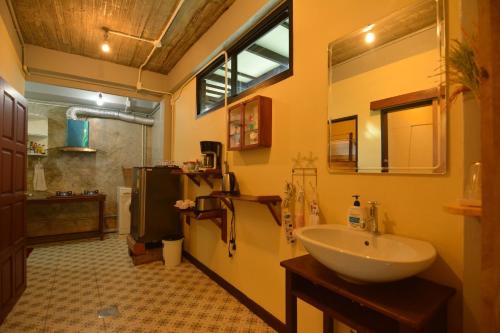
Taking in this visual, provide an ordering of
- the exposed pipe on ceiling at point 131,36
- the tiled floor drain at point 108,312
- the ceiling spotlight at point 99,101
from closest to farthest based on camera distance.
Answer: the tiled floor drain at point 108,312 < the exposed pipe on ceiling at point 131,36 < the ceiling spotlight at point 99,101

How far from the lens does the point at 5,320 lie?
2051 mm

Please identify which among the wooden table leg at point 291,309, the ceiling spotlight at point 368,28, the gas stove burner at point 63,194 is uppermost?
the ceiling spotlight at point 368,28

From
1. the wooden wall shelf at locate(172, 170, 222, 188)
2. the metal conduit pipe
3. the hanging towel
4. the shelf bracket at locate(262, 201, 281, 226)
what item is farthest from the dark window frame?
the hanging towel

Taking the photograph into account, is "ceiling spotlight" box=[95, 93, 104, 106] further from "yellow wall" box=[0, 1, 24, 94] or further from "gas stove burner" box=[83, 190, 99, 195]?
"gas stove burner" box=[83, 190, 99, 195]

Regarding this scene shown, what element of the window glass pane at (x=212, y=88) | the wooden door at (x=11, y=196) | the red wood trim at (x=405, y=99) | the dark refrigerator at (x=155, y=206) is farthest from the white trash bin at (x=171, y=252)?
the red wood trim at (x=405, y=99)

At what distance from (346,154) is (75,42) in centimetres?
370

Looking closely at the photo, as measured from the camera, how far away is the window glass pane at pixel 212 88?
2988 millimetres

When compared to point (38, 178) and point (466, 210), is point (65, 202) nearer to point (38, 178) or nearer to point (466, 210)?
point (38, 178)

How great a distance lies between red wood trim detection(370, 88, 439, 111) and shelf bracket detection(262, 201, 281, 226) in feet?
3.22

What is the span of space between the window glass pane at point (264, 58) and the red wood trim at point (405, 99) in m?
0.92

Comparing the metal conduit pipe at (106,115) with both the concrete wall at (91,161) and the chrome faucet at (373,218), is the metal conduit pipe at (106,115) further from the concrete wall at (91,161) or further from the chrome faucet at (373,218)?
the chrome faucet at (373,218)

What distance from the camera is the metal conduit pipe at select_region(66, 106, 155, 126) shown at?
4709mm

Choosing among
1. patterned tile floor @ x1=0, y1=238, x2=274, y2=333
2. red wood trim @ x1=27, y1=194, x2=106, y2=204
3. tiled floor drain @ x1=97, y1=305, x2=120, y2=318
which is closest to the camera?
patterned tile floor @ x1=0, y1=238, x2=274, y2=333

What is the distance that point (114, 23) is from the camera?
9.18 ft
